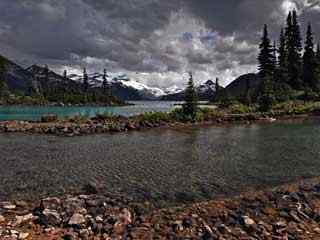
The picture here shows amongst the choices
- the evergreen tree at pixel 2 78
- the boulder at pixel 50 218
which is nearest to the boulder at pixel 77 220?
the boulder at pixel 50 218

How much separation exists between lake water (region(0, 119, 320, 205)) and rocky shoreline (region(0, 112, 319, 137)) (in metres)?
7.09

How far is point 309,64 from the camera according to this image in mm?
81125

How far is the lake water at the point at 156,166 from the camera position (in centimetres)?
1329

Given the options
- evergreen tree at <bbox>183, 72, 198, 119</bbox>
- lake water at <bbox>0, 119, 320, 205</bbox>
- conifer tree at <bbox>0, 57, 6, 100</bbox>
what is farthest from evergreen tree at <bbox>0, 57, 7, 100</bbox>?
lake water at <bbox>0, 119, 320, 205</bbox>

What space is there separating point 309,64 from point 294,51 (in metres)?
5.56

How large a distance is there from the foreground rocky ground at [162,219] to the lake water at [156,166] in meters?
1.41

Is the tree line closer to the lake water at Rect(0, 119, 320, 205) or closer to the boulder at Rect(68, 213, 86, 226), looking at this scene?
the lake water at Rect(0, 119, 320, 205)

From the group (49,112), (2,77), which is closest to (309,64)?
(49,112)

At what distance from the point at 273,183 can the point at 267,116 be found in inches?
1691

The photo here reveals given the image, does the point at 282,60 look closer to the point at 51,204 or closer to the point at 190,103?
the point at 190,103

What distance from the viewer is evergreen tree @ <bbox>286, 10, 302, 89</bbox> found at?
8056 centimetres

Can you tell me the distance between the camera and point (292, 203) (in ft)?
36.6

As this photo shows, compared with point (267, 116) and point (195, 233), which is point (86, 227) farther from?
point (267, 116)

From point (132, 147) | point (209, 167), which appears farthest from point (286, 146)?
point (132, 147)
